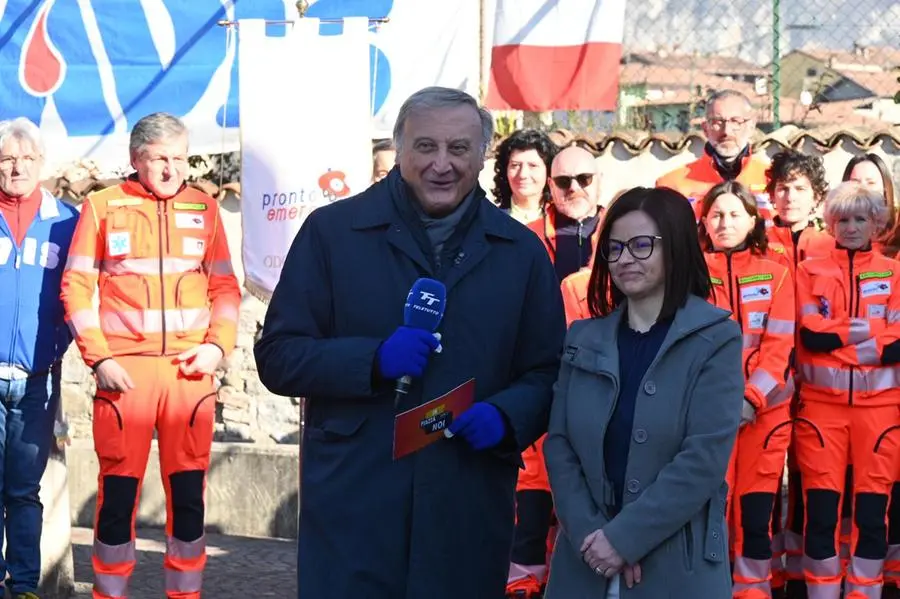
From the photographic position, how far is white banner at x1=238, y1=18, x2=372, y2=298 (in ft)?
20.8

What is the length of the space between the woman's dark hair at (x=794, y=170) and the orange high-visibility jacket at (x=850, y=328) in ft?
1.51

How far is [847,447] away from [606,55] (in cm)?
324

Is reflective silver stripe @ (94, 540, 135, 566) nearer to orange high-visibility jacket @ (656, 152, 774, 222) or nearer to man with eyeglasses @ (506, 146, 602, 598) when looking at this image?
man with eyeglasses @ (506, 146, 602, 598)

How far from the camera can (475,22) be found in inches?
327

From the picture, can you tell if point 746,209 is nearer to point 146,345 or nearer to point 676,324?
point 146,345

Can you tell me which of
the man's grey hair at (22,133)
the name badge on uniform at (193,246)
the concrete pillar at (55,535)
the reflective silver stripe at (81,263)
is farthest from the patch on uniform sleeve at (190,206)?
the concrete pillar at (55,535)

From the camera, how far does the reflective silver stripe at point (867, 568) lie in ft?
21.2

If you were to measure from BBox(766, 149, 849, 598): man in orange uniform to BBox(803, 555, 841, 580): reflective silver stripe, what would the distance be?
267 mm

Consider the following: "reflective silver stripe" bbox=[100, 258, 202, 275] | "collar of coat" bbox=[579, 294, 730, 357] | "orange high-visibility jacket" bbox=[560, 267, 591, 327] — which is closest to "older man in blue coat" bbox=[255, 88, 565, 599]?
"collar of coat" bbox=[579, 294, 730, 357]

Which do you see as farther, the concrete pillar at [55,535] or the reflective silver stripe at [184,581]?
the concrete pillar at [55,535]

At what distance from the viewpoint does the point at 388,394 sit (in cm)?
386

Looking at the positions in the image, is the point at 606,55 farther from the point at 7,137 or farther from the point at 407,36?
the point at 7,137

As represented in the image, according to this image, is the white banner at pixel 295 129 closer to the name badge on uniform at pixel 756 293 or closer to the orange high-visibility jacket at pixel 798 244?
the name badge on uniform at pixel 756 293

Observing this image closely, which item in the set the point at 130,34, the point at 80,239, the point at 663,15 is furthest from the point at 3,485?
the point at 663,15
